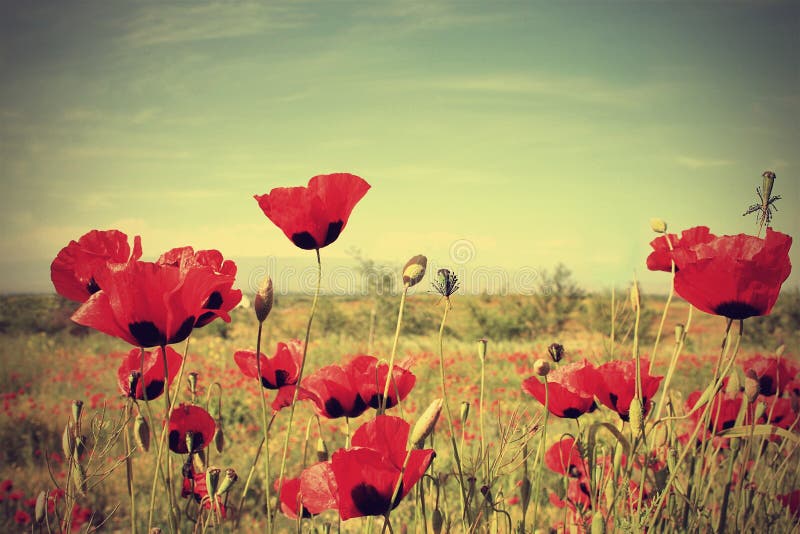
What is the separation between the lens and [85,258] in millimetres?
1073

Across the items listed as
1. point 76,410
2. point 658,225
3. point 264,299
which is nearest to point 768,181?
point 658,225

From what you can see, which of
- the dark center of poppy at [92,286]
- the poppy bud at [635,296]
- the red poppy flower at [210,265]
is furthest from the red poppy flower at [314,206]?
the poppy bud at [635,296]

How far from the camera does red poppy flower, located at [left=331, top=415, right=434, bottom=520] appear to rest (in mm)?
804

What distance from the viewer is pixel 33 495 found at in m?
3.50

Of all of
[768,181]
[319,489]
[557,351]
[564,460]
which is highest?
[768,181]

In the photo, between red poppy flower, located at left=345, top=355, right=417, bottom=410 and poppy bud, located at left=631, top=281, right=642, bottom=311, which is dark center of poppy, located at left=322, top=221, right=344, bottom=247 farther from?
poppy bud, located at left=631, top=281, right=642, bottom=311

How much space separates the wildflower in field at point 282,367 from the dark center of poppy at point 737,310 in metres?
0.83

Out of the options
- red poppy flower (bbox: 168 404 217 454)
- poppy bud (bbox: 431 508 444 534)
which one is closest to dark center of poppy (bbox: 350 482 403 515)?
poppy bud (bbox: 431 508 444 534)

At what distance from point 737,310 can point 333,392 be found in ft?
2.42

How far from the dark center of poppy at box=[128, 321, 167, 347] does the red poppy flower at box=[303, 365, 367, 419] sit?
1.08ft

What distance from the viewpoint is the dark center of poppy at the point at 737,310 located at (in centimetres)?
106

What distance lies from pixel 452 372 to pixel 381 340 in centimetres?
352

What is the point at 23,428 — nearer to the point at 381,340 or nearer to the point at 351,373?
the point at 351,373

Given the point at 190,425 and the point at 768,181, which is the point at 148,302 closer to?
the point at 190,425
